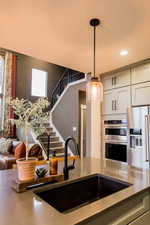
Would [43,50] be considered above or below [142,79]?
above

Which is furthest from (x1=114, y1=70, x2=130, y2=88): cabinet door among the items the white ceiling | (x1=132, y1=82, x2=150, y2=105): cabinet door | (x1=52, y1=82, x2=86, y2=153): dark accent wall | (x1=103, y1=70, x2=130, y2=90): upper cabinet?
(x1=52, y1=82, x2=86, y2=153): dark accent wall

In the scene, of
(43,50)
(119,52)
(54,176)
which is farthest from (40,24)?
(54,176)

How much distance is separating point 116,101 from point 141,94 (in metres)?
0.59

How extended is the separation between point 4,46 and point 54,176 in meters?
2.14

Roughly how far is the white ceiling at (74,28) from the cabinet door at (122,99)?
678mm

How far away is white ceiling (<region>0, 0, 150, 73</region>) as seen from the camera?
1701 mm

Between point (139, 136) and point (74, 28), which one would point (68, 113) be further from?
point (74, 28)

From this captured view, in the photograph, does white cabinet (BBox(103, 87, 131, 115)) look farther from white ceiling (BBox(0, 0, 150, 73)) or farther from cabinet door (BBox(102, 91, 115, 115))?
white ceiling (BBox(0, 0, 150, 73))

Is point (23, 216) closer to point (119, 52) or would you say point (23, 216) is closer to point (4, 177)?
point (4, 177)

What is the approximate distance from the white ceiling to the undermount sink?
1.74m

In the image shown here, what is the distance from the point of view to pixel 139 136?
304 cm

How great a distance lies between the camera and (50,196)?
4.15 ft

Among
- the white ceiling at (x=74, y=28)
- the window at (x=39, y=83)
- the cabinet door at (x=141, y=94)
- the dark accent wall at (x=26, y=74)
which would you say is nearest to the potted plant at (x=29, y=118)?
the white ceiling at (x=74, y=28)

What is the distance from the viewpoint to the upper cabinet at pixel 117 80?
3.41 meters
